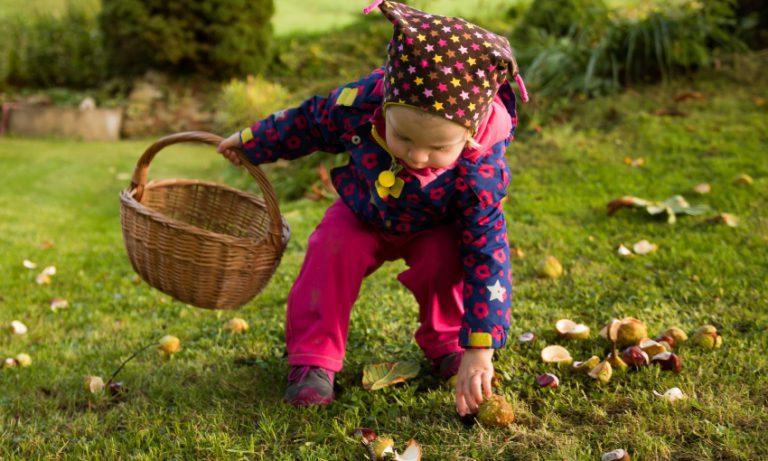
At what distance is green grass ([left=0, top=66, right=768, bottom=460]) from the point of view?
2.04 m

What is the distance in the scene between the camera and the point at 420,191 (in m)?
2.21

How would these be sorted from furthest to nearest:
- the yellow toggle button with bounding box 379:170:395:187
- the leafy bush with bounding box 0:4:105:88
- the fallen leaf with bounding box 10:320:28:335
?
the leafy bush with bounding box 0:4:105:88 < the fallen leaf with bounding box 10:320:28:335 < the yellow toggle button with bounding box 379:170:395:187

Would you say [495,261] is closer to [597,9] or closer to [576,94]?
[576,94]

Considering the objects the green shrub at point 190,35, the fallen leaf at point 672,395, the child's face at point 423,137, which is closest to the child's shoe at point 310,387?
the child's face at point 423,137

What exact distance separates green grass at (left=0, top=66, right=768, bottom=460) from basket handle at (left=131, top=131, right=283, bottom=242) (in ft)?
1.96

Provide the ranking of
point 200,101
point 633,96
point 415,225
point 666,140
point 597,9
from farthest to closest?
1. point 200,101
2. point 597,9
3. point 633,96
4. point 666,140
5. point 415,225

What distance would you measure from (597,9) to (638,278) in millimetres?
4980

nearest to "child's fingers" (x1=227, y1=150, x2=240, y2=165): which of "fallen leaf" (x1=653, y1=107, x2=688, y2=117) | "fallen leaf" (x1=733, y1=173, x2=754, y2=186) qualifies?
"fallen leaf" (x1=733, y1=173, x2=754, y2=186)

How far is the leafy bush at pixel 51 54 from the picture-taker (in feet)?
33.6

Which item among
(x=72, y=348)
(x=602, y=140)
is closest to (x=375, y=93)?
(x=72, y=348)

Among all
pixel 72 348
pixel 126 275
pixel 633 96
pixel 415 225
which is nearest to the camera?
pixel 415 225

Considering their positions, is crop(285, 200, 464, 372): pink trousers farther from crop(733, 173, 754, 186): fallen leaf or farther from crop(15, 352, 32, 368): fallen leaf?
crop(733, 173, 754, 186): fallen leaf

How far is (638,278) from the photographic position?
3.25m

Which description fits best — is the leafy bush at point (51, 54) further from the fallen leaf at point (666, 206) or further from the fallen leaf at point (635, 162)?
the fallen leaf at point (666, 206)
